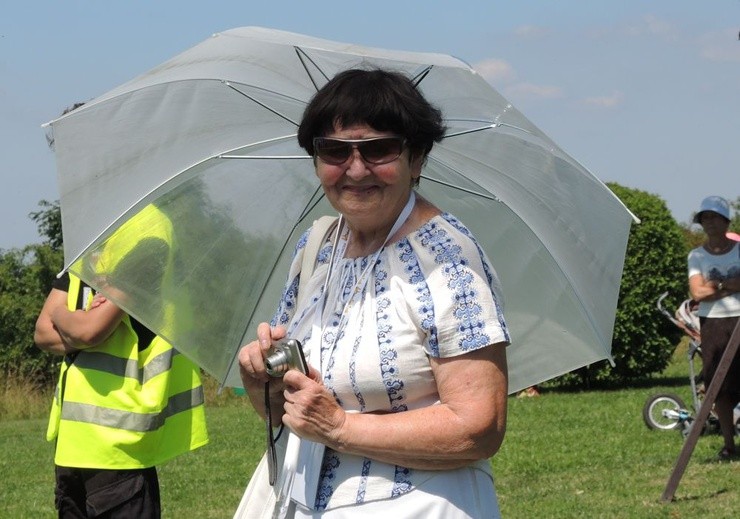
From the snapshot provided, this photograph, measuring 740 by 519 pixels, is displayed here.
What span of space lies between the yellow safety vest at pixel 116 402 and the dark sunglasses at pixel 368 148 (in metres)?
2.12

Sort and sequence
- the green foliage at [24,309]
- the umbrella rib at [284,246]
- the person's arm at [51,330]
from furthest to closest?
1. the green foliage at [24,309]
2. the person's arm at [51,330]
3. the umbrella rib at [284,246]

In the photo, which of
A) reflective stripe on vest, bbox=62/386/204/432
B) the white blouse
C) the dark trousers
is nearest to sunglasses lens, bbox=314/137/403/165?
the white blouse

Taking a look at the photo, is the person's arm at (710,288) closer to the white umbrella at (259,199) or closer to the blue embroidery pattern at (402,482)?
the white umbrella at (259,199)

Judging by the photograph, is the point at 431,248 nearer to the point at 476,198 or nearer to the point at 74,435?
the point at 476,198

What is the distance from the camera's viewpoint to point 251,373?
3244 millimetres

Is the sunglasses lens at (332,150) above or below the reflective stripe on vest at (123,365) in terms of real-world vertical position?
above

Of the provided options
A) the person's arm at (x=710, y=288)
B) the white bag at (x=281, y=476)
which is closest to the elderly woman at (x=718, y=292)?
the person's arm at (x=710, y=288)

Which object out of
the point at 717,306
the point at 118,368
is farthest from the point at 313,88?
the point at 717,306

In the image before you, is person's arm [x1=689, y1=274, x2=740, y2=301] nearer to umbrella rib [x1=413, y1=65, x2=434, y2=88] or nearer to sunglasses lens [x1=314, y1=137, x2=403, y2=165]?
umbrella rib [x1=413, y1=65, x2=434, y2=88]

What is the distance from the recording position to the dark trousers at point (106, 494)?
194 inches

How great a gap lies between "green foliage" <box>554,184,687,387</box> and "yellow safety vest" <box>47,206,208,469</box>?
13.9m

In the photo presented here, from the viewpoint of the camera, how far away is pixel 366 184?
307 cm

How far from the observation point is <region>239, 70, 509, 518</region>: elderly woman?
287 centimetres

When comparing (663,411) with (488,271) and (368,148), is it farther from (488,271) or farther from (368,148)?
(368,148)
